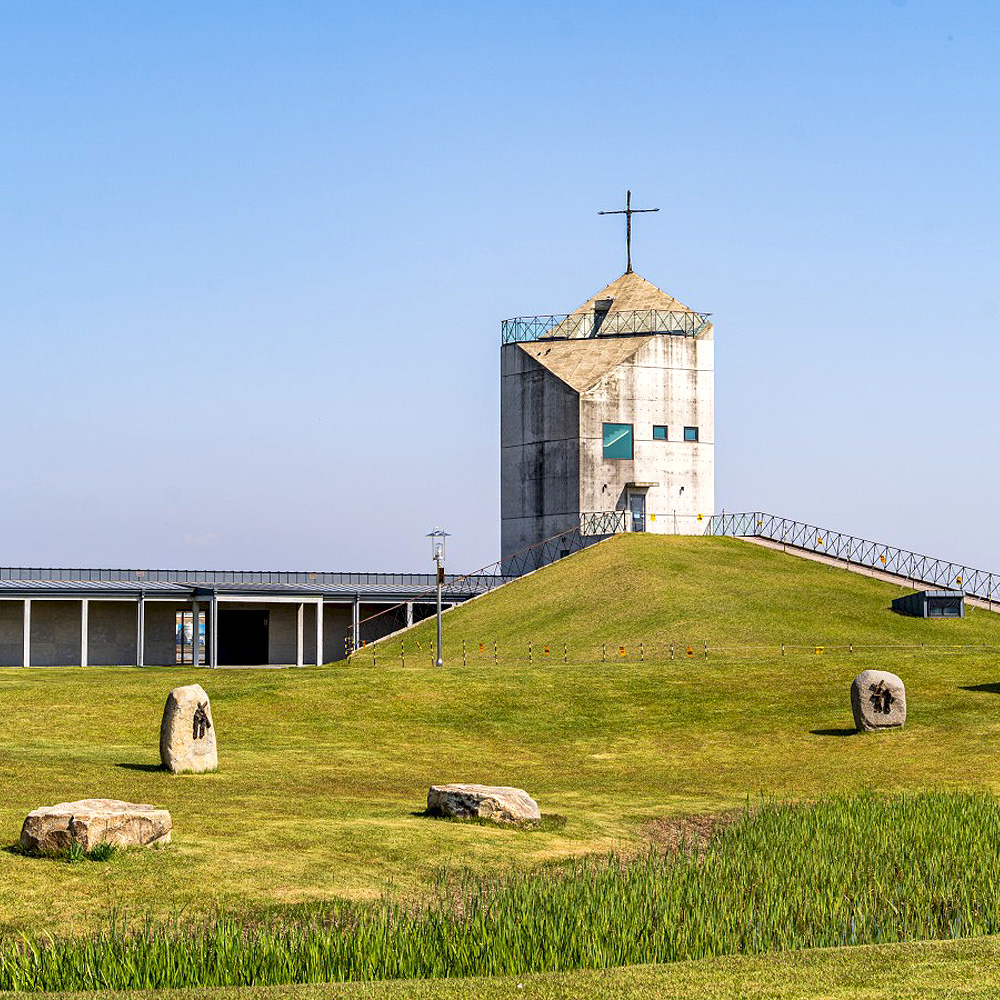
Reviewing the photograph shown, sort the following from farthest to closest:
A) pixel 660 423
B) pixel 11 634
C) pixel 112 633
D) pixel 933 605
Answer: pixel 660 423 < pixel 112 633 < pixel 11 634 < pixel 933 605

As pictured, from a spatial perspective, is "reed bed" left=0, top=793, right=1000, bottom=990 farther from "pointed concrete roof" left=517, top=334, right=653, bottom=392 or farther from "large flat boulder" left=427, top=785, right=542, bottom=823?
"pointed concrete roof" left=517, top=334, right=653, bottom=392

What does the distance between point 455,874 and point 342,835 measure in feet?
8.90

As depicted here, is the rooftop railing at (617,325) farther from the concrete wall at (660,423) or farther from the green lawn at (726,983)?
the green lawn at (726,983)

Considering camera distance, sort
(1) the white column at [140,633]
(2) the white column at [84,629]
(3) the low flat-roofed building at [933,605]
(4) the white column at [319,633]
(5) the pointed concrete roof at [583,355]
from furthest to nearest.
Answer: (5) the pointed concrete roof at [583,355], (4) the white column at [319,633], (1) the white column at [140,633], (2) the white column at [84,629], (3) the low flat-roofed building at [933,605]

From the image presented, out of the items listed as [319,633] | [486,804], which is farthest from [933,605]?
[486,804]

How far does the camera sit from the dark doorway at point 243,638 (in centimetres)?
7850

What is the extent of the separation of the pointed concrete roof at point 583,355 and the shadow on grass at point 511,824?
59848mm

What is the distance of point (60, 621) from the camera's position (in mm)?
72625

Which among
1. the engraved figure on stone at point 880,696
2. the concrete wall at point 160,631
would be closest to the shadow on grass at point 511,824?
the engraved figure on stone at point 880,696

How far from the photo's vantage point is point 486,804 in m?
24.2

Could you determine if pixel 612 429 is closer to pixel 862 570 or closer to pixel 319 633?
pixel 862 570

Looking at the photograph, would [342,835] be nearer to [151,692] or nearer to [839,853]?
[839,853]

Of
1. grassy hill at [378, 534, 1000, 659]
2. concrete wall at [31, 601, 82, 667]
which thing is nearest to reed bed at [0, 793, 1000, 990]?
grassy hill at [378, 534, 1000, 659]

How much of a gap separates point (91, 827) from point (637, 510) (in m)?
66.4
